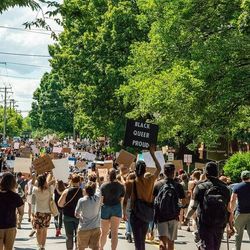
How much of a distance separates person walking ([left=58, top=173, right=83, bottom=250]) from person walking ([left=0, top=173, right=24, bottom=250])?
2105 mm

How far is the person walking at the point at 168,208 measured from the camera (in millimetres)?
9625

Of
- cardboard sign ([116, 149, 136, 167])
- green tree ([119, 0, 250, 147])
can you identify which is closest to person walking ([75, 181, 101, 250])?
cardboard sign ([116, 149, 136, 167])

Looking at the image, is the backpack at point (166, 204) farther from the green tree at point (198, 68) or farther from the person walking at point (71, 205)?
the green tree at point (198, 68)

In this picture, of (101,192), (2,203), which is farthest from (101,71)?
(2,203)

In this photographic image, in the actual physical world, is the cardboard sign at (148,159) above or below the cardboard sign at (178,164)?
below

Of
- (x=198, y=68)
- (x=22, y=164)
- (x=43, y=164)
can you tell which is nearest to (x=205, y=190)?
(x=43, y=164)

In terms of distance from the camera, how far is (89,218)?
10.2 metres

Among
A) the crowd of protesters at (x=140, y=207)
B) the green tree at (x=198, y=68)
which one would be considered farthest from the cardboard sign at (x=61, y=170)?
the green tree at (x=198, y=68)

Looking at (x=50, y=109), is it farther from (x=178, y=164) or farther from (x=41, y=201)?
(x=41, y=201)

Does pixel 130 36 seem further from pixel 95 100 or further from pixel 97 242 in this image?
pixel 97 242

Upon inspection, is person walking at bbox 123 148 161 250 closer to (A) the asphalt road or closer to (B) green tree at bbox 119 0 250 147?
(A) the asphalt road

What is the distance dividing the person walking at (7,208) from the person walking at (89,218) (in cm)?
128

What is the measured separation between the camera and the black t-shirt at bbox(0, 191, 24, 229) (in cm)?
918

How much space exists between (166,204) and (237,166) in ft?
54.2
